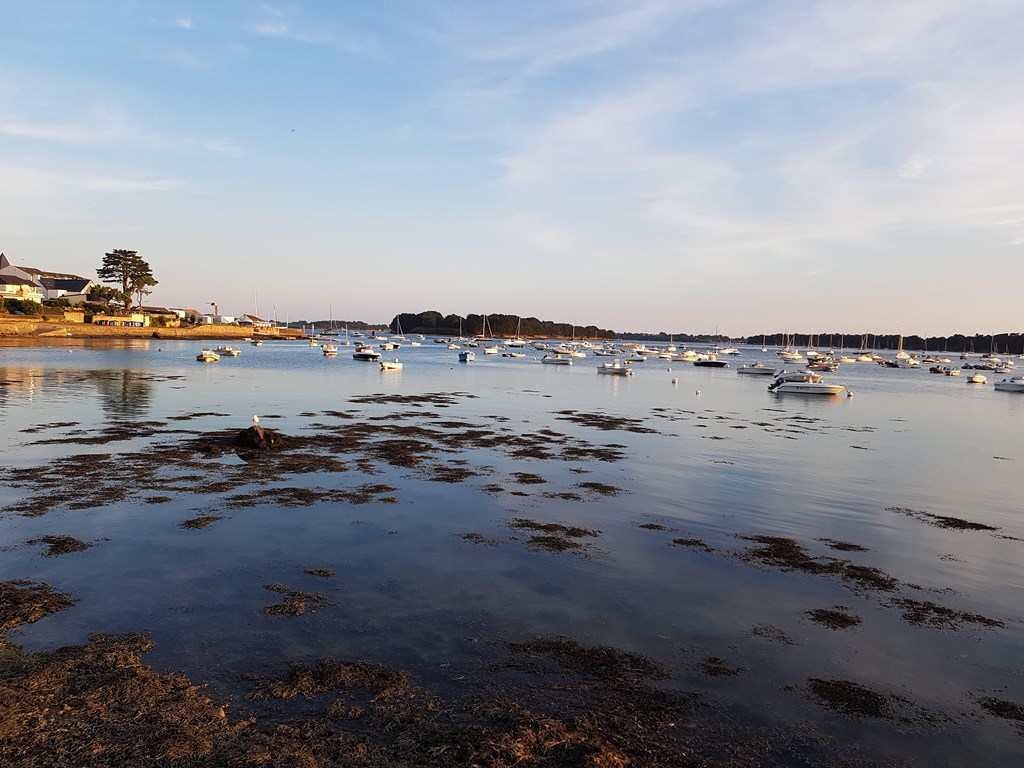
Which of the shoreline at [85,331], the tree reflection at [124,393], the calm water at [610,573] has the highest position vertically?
the shoreline at [85,331]

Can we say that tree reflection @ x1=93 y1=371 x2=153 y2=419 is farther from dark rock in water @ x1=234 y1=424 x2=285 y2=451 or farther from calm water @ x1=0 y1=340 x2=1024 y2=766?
dark rock in water @ x1=234 y1=424 x2=285 y2=451

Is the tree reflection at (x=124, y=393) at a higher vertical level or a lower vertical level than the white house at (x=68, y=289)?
lower

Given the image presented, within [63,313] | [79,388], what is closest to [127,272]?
[63,313]

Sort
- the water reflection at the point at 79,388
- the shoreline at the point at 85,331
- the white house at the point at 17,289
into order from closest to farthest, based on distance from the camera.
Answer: the water reflection at the point at 79,388, the shoreline at the point at 85,331, the white house at the point at 17,289

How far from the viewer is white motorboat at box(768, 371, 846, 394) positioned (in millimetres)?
65312

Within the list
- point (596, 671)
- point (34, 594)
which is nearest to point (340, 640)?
point (596, 671)

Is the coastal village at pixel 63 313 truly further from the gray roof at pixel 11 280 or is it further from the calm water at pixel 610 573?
the calm water at pixel 610 573

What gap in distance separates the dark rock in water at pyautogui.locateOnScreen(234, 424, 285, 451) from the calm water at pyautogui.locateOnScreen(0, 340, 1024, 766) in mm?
2270

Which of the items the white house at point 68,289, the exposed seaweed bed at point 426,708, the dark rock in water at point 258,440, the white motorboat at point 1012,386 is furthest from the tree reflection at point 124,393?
the white house at point 68,289

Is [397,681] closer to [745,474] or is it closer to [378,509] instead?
[378,509]

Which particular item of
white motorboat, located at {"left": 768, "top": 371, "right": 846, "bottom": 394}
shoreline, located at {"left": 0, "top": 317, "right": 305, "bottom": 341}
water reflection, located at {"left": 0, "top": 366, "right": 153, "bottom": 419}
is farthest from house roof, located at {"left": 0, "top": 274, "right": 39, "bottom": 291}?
white motorboat, located at {"left": 768, "top": 371, "right": 846, "bottom": 394}

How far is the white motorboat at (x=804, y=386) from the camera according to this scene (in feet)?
214

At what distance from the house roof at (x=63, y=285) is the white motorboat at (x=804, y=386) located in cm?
17027

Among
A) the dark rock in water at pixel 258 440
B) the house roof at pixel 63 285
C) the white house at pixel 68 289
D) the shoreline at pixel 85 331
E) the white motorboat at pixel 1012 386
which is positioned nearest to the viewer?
the dark rock in water at pixel 258 440
